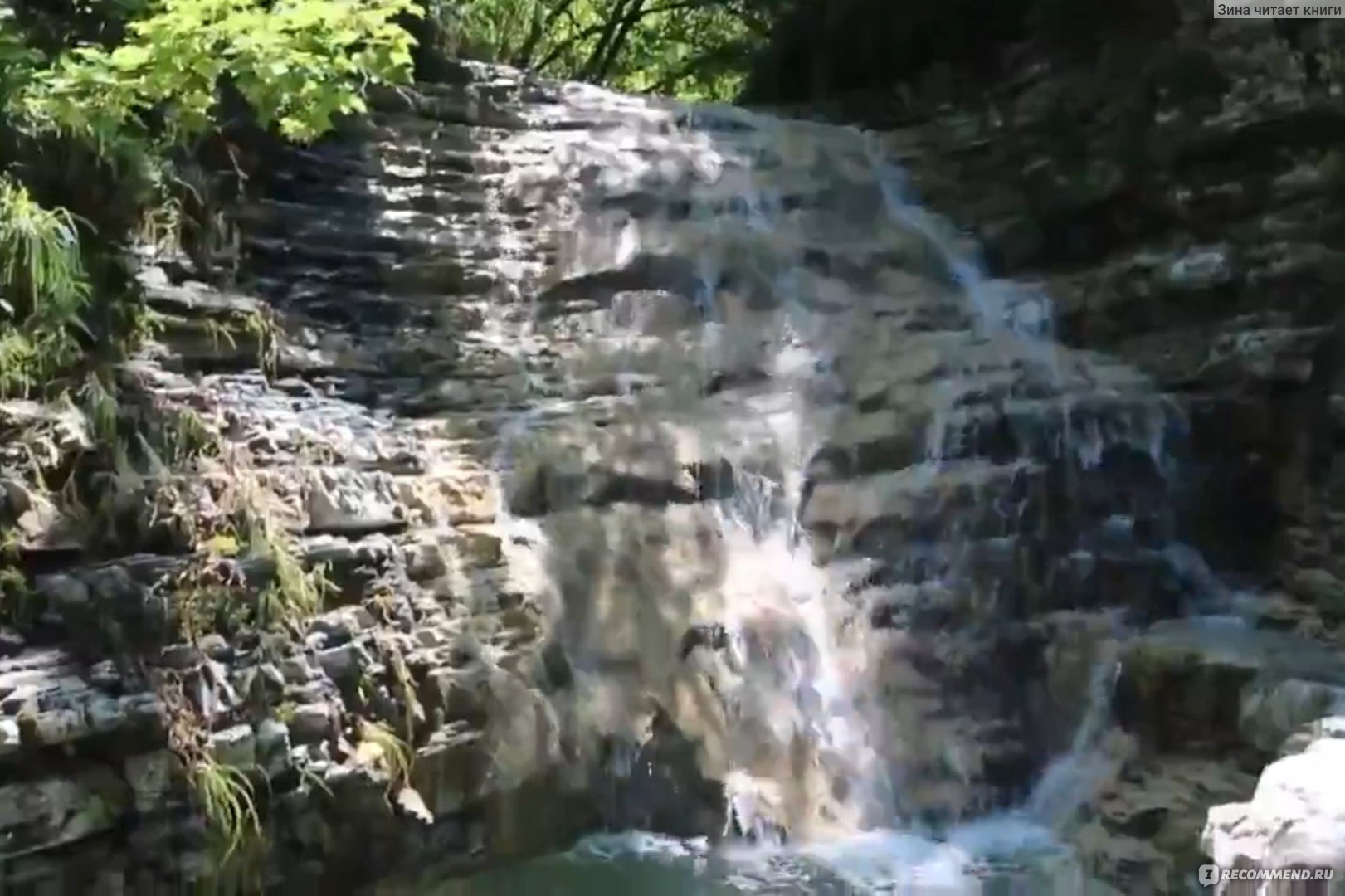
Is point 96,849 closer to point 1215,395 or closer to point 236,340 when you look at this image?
point 236,340

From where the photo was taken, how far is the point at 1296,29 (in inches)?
320

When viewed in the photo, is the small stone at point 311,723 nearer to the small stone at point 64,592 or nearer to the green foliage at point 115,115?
the small stone at point 64,592

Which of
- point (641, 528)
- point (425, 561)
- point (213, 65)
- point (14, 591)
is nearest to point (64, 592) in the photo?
point (14, 591)

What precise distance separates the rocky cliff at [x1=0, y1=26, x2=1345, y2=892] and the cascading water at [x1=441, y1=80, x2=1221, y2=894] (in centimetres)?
3

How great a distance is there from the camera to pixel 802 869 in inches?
216

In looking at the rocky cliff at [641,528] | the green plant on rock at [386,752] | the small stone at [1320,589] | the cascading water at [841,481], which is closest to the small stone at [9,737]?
the rocky cliff at [641,528]

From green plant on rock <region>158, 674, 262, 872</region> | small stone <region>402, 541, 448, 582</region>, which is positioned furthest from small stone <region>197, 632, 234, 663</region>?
small stone <region>402, 541, 448, 582</region>

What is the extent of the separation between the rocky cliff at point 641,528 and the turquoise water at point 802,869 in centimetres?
15

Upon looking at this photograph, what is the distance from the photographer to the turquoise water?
5297 mm

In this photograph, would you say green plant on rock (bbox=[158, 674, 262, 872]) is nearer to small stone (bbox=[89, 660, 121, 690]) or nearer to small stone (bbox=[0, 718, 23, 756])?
small stone (bbox=[89, 660, 121, 690])

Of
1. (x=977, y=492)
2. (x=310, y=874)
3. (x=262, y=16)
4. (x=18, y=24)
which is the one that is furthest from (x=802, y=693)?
(x=18, y=24)

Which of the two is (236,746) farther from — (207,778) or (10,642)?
(10,642)

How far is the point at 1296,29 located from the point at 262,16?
627 cm

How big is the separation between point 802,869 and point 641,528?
180cm
